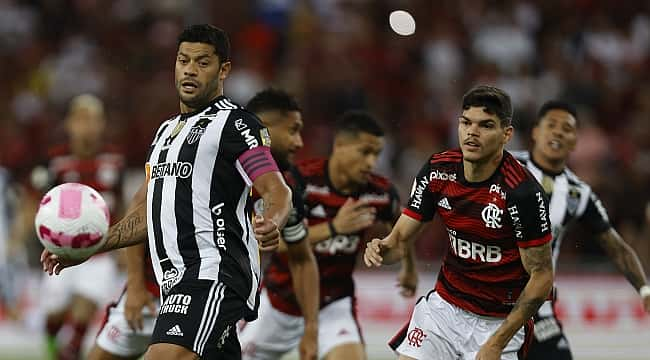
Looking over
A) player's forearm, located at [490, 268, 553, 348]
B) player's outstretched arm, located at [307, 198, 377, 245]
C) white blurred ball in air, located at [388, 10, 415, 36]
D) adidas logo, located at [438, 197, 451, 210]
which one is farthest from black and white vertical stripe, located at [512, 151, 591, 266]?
white blurred ball in air, located at [388, 10, 415, 36]

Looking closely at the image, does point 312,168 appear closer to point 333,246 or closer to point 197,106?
point 333,246

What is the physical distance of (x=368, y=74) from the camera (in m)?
16.6

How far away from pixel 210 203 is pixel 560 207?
3.12 m

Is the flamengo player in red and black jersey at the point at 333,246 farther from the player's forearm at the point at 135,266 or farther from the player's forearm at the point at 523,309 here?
the player's forearm at the point at 523,309

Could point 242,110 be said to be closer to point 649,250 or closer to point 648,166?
point 649,250

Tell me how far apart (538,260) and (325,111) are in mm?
9978

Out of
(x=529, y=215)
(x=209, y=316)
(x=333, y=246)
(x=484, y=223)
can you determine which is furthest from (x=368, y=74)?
(x=209, y=316)

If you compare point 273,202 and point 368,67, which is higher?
point 273,202

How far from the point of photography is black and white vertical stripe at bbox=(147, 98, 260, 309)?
599 centimetres

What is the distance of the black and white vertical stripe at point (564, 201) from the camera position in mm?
Result: 8133

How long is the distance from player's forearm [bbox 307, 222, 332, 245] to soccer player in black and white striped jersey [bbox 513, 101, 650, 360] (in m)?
1.48

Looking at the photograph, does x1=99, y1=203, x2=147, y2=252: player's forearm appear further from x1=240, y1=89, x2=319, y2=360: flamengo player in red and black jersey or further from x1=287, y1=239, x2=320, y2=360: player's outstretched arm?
x1=287, y1=239, x2=320, y2=360: player's outstretched arm

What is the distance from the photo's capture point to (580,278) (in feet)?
43.2

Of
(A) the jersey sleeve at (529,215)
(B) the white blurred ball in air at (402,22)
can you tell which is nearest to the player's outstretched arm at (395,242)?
(A) the jersey sleeve at (529,215)
